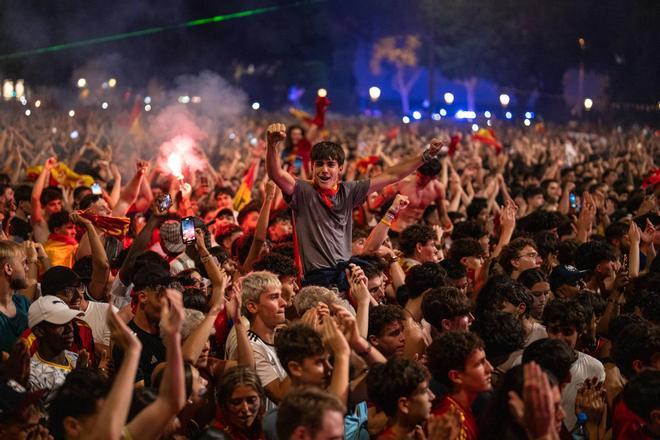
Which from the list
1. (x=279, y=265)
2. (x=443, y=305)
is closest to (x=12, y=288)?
(x=279, y=265)

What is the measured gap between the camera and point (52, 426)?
404cm

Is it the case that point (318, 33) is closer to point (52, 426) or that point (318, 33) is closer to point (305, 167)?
point (305, 167)

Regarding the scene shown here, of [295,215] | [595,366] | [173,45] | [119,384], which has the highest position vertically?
[173,45]

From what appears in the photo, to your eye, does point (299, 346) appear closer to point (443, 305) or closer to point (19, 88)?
point (443, 305)

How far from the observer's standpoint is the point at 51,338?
5.27 meters

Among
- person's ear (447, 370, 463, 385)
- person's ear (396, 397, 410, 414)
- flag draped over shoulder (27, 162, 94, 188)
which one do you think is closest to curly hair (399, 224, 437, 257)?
person's ear (447, 370, 463, 385)

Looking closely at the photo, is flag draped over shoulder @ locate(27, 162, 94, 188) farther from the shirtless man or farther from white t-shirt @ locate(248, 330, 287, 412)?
white t-shirt @ locate(248, 330, 287, 412)

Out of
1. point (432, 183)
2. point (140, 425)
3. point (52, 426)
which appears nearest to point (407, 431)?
point (140, 425)

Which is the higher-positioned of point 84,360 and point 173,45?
point 173,45

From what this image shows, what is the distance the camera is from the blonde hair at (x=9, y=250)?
19.2ft

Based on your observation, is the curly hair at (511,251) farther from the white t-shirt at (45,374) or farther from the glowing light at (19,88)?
the glowing light at (19,88)

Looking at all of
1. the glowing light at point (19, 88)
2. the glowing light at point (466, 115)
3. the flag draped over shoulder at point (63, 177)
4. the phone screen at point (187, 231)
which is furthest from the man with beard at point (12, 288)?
the glowing light at point (466, 115)

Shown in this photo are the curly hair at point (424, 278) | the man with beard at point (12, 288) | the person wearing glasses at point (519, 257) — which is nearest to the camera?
the man with beard at point (12, 288)

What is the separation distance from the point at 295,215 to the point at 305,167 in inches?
252
